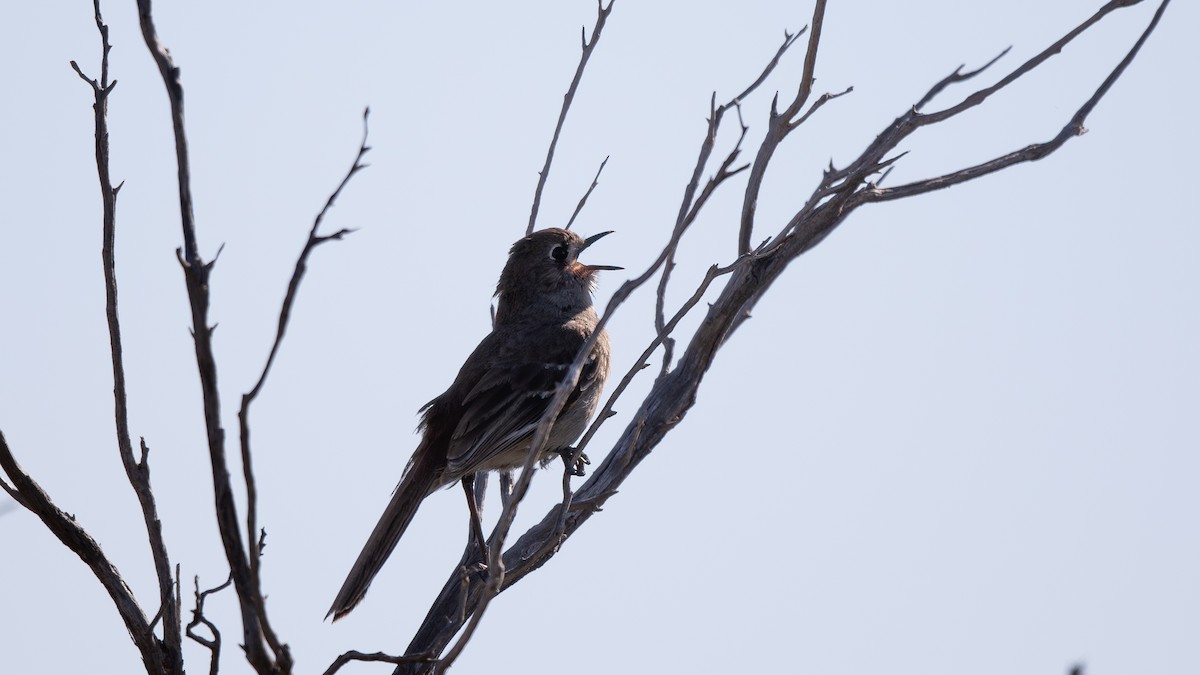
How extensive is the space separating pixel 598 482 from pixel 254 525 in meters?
2.78

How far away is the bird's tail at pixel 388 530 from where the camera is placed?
18.8 feet

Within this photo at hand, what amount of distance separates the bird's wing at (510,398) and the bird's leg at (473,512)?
0.09 meters

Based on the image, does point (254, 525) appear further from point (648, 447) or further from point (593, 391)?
point (593, 391)

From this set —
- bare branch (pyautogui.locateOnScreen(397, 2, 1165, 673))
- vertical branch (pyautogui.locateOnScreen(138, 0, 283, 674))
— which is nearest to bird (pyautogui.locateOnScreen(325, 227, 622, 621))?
bare branch (pyautogui.locateOnScreen(397, 2, 1165, 673))

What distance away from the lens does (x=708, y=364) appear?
5.24m

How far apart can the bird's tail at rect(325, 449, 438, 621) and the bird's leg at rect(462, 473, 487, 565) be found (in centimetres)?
18

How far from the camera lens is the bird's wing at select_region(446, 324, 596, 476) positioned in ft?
21.1

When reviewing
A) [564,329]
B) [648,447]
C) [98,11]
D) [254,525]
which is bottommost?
[254,525]

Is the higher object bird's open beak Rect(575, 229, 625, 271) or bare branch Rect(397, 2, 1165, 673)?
bird's open beak Rect(575, 229, 625, 271)

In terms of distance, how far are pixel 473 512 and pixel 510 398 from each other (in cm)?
95

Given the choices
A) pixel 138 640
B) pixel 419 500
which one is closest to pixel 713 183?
pixel 138 640

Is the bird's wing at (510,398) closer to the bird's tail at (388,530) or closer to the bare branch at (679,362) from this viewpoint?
the bird's tail at (388,530)

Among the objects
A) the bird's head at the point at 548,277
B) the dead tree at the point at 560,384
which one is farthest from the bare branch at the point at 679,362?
the bird's head at the point at 548,277

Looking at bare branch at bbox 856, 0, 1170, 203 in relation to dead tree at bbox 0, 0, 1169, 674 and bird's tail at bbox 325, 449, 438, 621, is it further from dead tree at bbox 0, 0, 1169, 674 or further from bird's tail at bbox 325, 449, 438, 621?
bird's tail at bbox 325, 449, 438, 621
